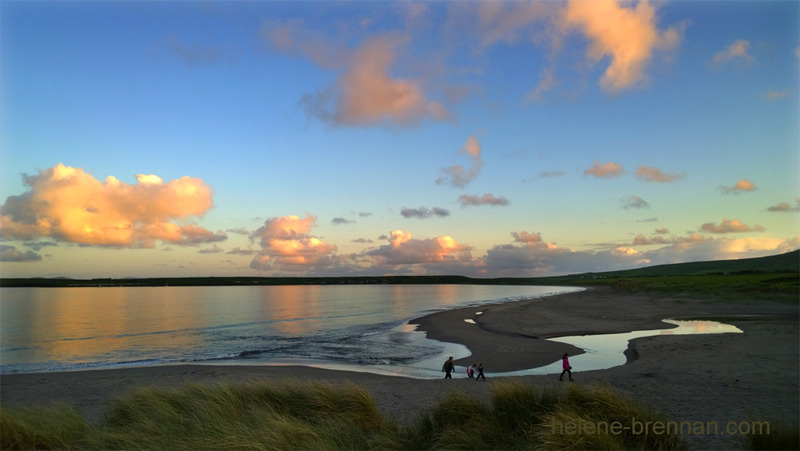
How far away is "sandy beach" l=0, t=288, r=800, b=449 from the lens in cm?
1365

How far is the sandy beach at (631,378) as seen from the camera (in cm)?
1365

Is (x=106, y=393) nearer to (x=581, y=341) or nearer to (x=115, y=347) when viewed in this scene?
(x=115, y=347)

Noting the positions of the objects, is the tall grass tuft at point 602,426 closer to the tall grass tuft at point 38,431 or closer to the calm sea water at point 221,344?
the tall grass tuft at point 38,431

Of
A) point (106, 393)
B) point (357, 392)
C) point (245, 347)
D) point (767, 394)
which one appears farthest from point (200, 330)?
point (767, 394)

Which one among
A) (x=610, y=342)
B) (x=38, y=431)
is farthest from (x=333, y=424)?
(x=610, y=342)

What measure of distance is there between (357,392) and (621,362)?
742 inches

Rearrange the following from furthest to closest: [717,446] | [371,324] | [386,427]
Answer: [371,324] → [386,427] → [717,446]

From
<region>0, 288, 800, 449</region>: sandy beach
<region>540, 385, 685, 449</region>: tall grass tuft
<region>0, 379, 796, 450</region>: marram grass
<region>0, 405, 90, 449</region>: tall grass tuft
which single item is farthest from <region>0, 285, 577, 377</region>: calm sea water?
<region>0, 405, 90, 449</region>: tall grass tuft

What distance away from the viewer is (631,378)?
18.7 metres

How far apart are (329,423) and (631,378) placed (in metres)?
14.8

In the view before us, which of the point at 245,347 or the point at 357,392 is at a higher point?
the point at 357,392

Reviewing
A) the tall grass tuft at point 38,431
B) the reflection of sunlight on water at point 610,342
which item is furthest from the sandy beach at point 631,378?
the tall grass tuft at point 38,431

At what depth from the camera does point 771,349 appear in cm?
2323

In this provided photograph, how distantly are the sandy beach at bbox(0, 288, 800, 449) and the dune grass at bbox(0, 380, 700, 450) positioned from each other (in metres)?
2.52
